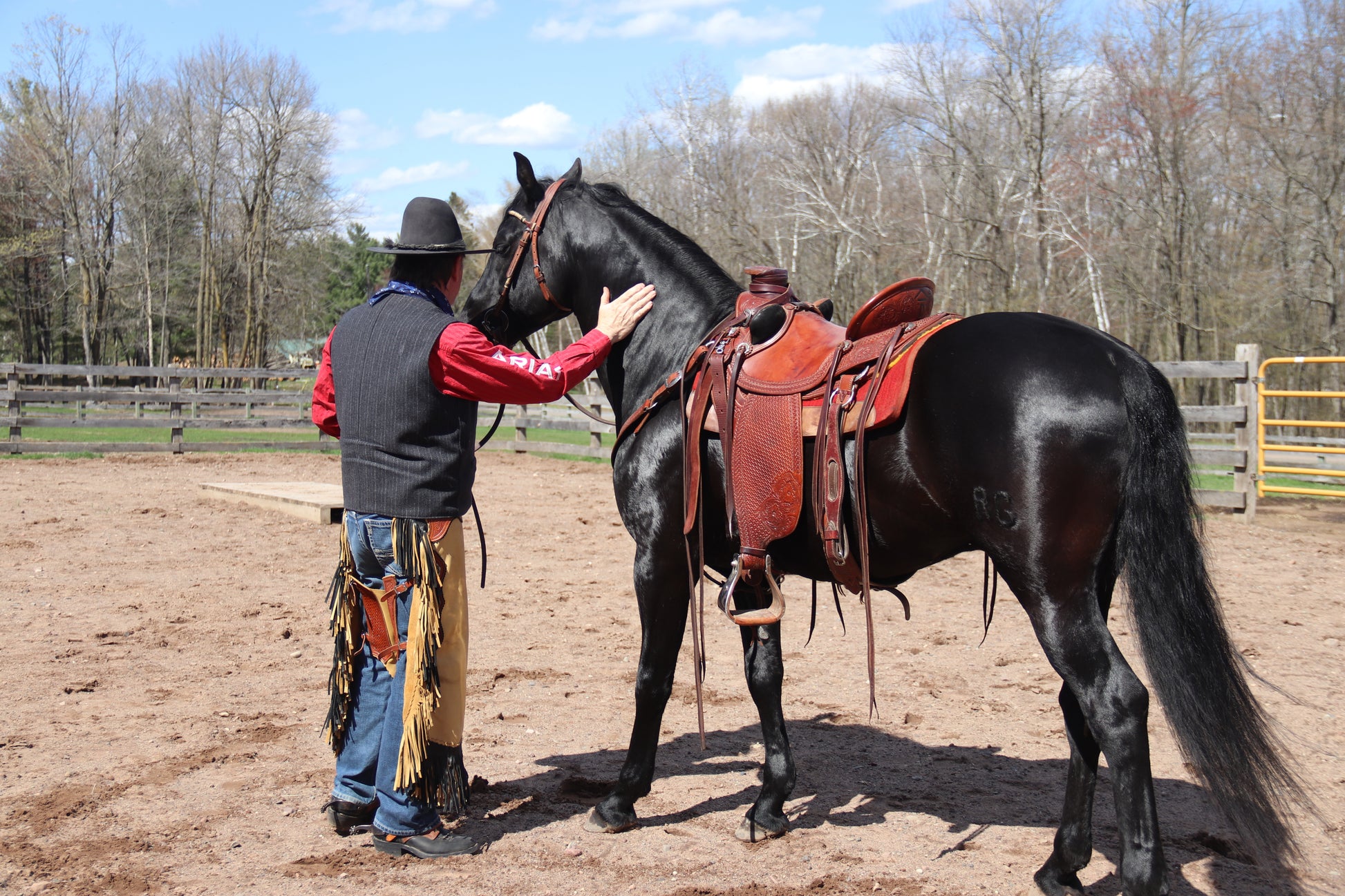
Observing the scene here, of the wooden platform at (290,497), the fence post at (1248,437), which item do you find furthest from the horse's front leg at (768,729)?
the fence post at (1248,437)

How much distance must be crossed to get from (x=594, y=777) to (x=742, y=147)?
2731 centimetres

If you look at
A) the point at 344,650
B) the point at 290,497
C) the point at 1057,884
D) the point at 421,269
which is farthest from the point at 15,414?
the point at 1057,884

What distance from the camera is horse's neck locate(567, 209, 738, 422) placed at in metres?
3.44

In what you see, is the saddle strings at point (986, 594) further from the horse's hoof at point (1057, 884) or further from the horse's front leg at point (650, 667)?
the horse's front leg at point (650, 667)

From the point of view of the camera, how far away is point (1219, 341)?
20578 millimetres

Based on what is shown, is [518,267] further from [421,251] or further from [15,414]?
[15,414]

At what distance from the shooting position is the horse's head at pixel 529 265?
3660 mm

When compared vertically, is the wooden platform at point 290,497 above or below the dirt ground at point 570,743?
above

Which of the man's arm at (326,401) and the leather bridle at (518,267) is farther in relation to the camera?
the leather bridle at (518,267)

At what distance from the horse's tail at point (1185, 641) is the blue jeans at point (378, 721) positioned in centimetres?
218

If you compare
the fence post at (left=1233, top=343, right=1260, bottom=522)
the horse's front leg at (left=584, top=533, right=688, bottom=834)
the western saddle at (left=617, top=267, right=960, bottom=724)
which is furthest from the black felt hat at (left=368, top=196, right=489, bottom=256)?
the fence post at (left=1233, top=343, right=1260, bottom=522)

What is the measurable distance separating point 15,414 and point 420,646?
15777 mm

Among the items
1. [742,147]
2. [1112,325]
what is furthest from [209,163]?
[1112,325]

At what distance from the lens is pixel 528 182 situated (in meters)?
3.68
